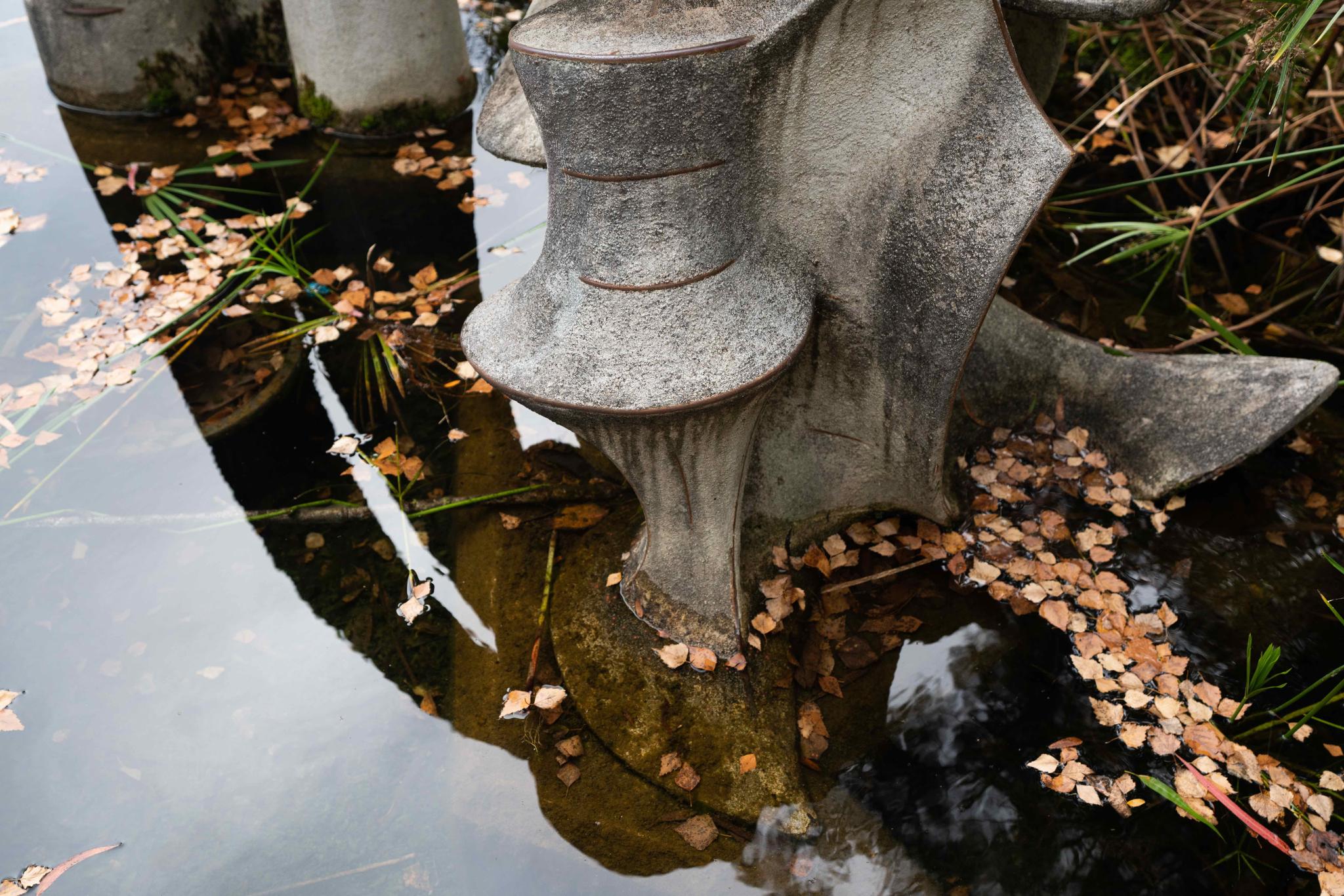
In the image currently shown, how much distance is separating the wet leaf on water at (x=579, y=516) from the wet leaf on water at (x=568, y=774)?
79 centimetres

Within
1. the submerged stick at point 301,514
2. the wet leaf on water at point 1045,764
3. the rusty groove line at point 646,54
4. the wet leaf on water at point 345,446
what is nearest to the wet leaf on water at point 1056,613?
the wet leaf on water at point 1045,764

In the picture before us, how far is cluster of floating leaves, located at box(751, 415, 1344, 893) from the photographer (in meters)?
2.24

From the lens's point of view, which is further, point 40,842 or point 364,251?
point 364,251

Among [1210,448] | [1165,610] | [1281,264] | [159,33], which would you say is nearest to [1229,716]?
[1165,610]

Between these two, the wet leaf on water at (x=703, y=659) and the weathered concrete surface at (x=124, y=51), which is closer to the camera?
the wet leaf on water at (x=703, y=659)

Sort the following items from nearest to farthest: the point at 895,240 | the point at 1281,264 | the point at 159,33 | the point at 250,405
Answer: the point at 895,240 → the point at 250,405 → the point at 1281,264 → the point at 159,33

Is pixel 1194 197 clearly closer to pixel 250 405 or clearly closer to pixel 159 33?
pixel 250 405

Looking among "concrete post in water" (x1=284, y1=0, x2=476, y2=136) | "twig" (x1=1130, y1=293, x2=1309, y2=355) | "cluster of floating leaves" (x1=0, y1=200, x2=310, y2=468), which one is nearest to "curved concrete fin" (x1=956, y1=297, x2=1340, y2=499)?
"twig" (x1=1130, y1=293, x2=1309, y2=355)

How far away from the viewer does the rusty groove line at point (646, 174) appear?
6.07ft

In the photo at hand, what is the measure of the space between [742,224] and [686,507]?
719 millimetres

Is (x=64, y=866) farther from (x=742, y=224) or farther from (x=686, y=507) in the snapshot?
(x=742, y=224)

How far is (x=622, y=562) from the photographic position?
9.02 ft

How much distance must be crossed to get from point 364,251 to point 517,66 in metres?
2.44

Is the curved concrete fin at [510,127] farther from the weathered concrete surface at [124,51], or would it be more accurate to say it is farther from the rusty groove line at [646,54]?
the weathered concrete surface at [124,51]
